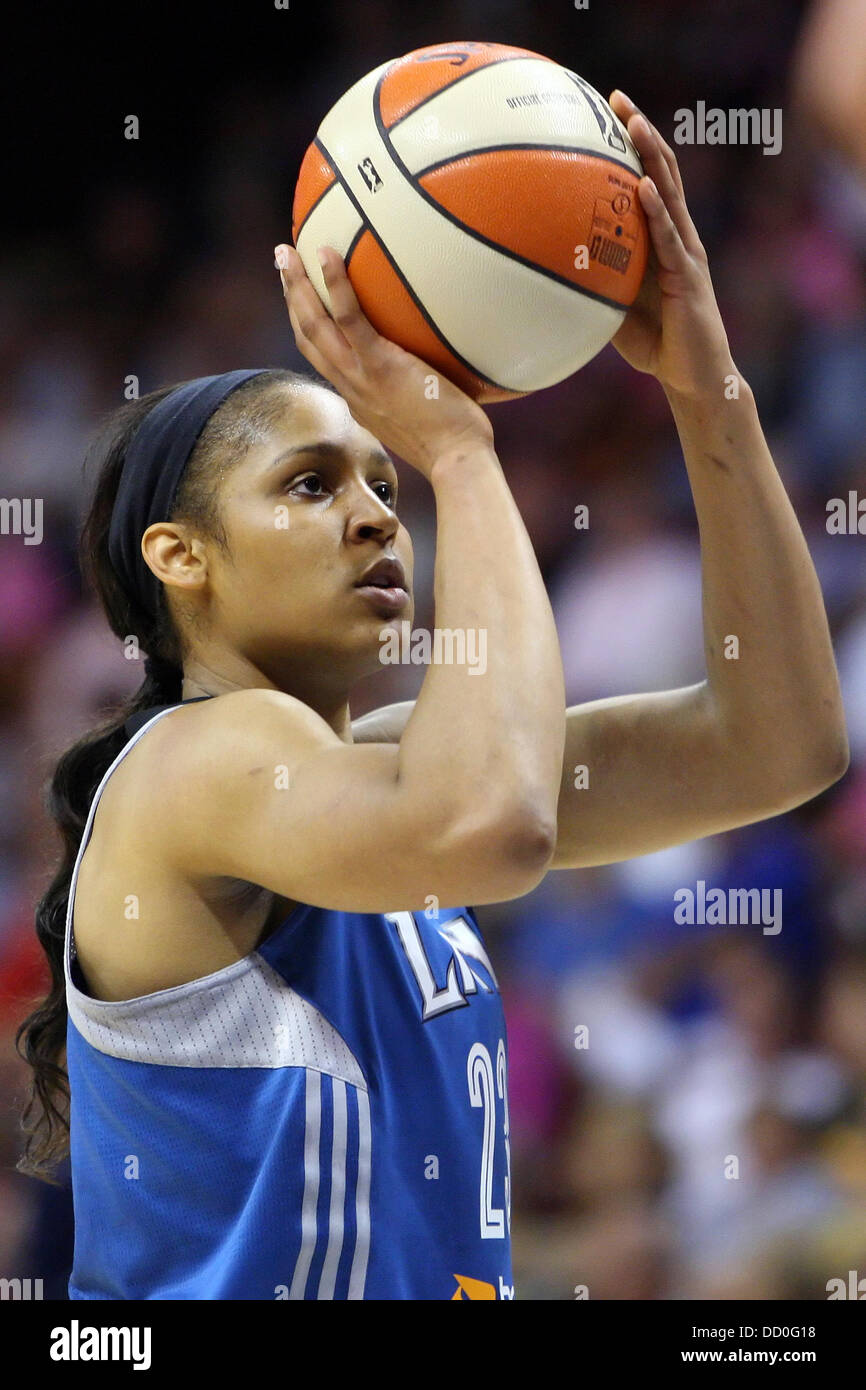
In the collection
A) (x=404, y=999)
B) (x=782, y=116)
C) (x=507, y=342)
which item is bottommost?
(x=404, y=999)

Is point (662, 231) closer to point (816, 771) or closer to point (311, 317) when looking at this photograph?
point (311, 317)

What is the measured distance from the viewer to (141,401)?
2.51 m

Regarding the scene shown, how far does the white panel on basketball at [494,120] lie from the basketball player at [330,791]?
122 millimetres

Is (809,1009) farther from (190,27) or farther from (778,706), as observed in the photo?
(190,27)

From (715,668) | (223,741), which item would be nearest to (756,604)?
(715,668)

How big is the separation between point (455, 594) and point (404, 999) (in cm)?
62

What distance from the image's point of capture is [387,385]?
1956 millimetres

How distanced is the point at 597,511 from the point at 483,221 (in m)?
3.05

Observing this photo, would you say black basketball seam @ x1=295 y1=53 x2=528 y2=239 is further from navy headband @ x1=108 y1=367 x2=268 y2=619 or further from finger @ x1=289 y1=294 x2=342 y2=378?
navy headband @ x1=108 y1=367 x2=268 y2=619

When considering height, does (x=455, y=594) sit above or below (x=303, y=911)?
above

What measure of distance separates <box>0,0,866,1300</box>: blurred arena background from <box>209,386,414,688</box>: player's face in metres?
1.85

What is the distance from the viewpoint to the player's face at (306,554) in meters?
2.06

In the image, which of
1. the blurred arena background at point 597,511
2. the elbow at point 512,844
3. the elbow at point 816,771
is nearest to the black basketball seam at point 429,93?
the elbow at point 512,844

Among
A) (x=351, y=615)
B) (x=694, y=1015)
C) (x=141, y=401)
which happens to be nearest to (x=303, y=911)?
(x=351, y=615)
